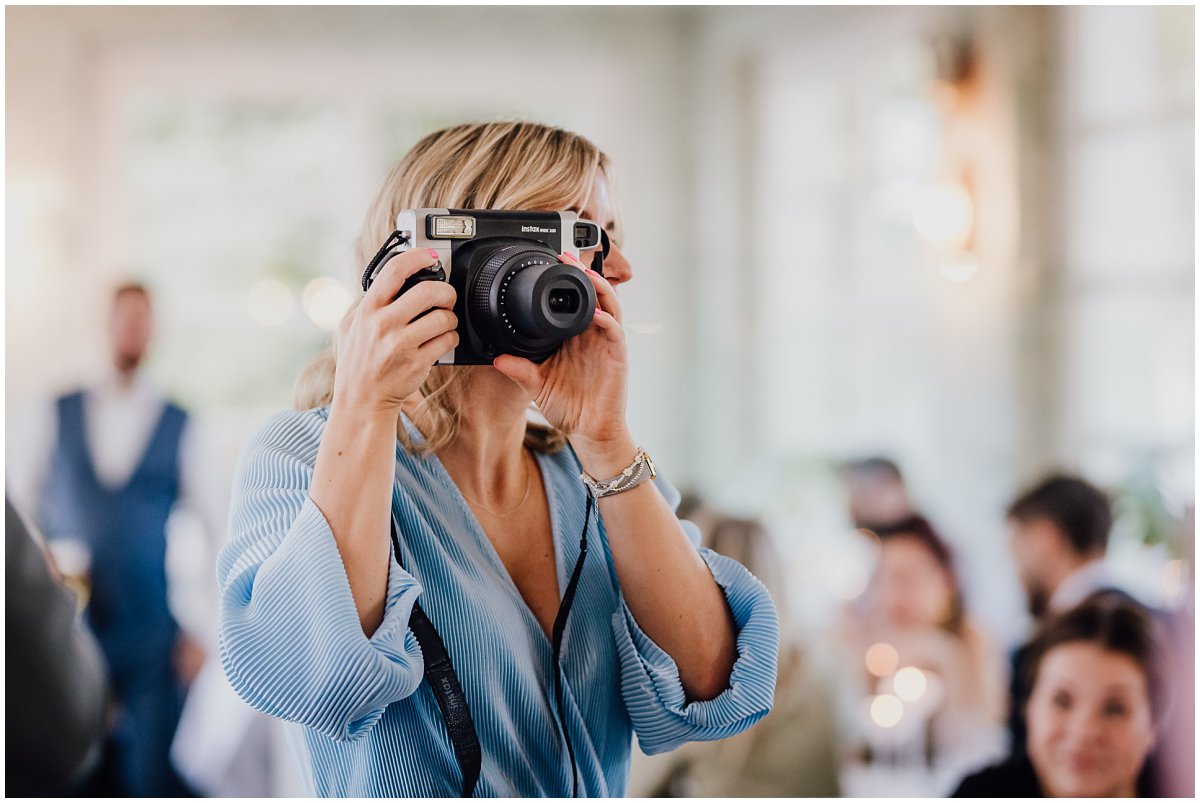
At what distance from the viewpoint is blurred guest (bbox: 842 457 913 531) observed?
2.17 metres

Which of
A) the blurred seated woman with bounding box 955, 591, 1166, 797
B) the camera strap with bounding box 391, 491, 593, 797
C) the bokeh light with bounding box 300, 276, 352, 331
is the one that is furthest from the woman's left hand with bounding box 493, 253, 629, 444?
the bokeh light with bounding box 300, 276, 352, 331

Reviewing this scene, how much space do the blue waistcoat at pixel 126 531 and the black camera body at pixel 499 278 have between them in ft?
5.93

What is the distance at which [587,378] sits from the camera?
0.66 meters

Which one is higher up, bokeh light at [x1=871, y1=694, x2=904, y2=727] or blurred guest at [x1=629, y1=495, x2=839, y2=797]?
blurred guest at [x1=629, y1=495, x2=839, y2=797]

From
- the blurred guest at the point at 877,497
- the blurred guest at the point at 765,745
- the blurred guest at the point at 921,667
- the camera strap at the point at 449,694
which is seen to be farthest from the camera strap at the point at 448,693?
the blurred guest at the point at 877,497

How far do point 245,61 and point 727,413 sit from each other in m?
1.60

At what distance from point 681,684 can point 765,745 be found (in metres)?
0.76

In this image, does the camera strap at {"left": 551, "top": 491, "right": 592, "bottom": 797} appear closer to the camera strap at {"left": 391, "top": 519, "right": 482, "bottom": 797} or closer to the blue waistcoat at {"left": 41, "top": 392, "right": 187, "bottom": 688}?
the camera strap at {"left": 391, "top": 519, "right": 482, "bottom": 797}

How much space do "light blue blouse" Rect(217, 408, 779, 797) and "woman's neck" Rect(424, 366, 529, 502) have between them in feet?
0.07

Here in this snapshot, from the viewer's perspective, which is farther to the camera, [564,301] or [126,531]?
[126,531]

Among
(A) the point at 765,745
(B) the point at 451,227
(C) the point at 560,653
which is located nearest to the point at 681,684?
(C) the point at 560,653

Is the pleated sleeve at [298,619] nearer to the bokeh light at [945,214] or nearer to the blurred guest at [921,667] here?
the blurred guest at [921,667]

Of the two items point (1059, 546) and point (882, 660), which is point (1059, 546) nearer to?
point (1059, 546)

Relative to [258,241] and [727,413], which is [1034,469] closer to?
[727,413]
